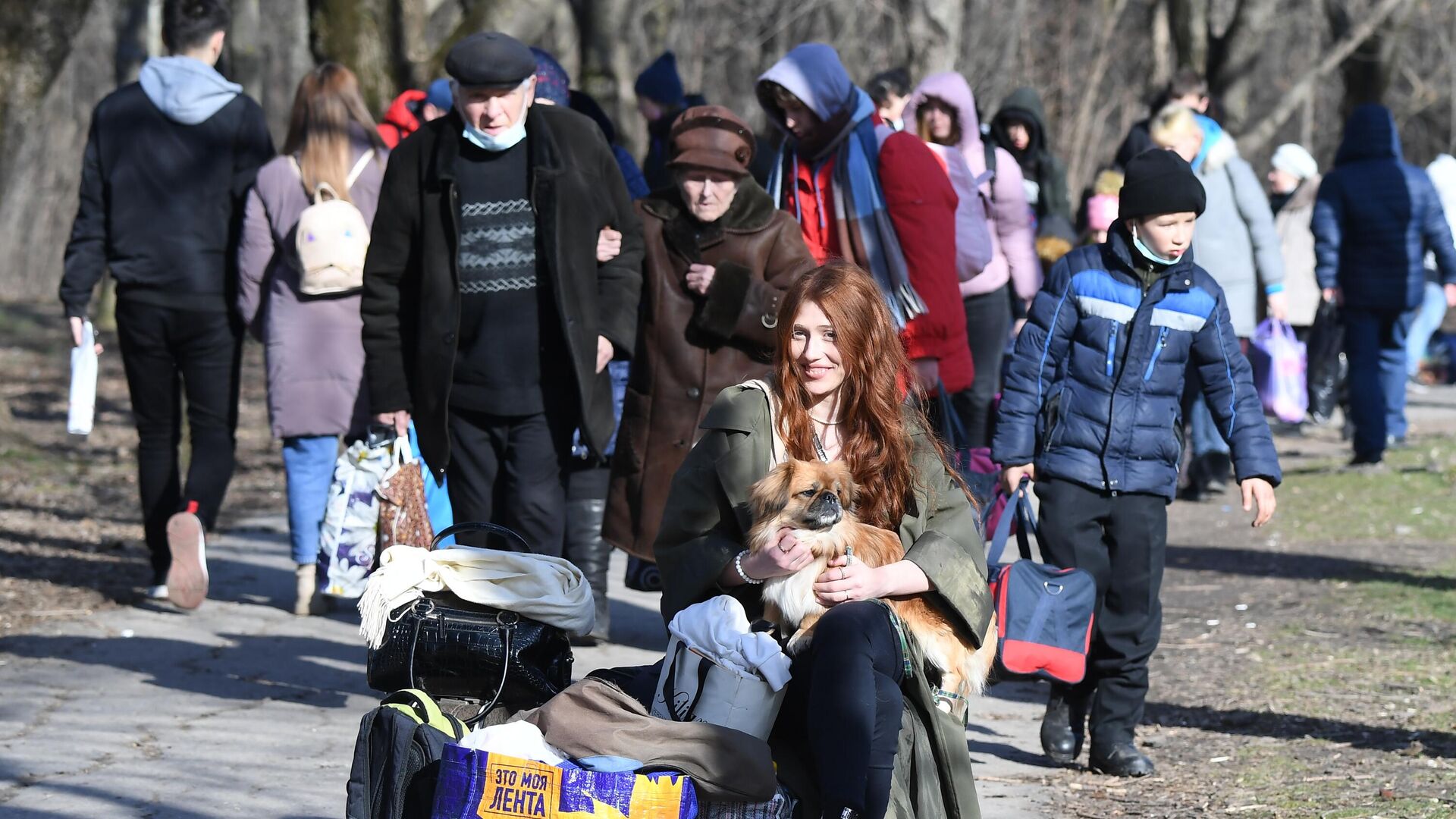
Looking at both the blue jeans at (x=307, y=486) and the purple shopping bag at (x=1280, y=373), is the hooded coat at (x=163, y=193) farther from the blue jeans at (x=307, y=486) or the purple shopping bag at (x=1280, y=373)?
the purple shopping bag at (x=1280, y=373)

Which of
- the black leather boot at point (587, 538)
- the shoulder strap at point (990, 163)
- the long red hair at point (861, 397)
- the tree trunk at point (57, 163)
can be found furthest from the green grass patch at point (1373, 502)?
the tree trunk at point (57, 163)

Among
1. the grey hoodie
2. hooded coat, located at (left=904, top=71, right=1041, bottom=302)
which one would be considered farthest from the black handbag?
hooded coat, located at (left=904, top=71, right=1041, bottom=302)

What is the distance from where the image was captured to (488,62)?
18.2 feet

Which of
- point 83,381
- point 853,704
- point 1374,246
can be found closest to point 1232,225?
point 1374,246

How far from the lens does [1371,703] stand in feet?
20.4

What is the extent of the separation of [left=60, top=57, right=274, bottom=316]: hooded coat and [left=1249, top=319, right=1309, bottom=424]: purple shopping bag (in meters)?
5.19

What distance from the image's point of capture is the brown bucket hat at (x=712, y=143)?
5.97 meters

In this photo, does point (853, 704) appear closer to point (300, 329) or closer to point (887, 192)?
point (887, 192)

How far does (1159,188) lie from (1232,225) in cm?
458

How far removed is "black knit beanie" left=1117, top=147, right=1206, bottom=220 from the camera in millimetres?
5297

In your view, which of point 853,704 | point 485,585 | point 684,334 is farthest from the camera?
point 684,334

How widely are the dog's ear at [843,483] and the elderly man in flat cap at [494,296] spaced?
5.98 feet

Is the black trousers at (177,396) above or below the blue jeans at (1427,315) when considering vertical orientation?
below

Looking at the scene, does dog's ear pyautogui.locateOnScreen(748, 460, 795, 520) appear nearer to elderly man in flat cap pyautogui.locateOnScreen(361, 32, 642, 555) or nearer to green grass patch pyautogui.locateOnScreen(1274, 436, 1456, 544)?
elderly man in flat cap pyautogui.locateOnScreen(361, 32, 642, 555)
